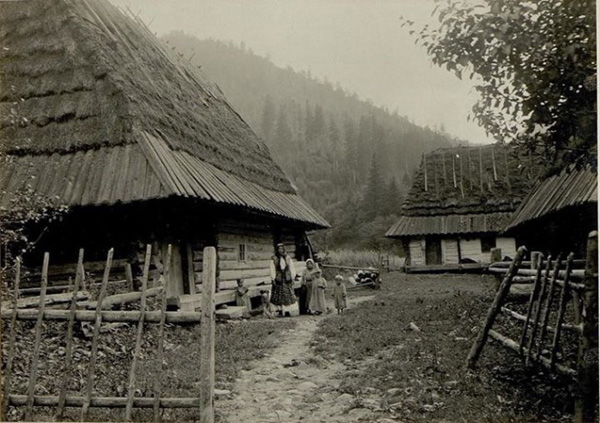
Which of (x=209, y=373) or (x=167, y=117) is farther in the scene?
(x=167, y=117)

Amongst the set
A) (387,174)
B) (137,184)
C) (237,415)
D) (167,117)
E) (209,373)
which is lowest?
(237,415)

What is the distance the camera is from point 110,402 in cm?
397

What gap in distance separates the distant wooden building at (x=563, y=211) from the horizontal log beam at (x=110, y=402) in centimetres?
831

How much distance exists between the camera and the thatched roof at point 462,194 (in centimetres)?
2500

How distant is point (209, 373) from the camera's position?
3883mm

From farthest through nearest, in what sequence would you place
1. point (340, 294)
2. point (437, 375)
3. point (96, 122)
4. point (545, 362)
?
point (340, 294) → point (96, 122) → point (437, 375) → point (545, 362)

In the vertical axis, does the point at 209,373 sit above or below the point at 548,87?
below

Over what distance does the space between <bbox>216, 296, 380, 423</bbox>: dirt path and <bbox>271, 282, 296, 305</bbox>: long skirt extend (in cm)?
430

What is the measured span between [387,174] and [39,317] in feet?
230

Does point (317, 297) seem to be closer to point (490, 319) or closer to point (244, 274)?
point (244, 274)

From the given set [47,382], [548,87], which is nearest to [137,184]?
[47,382]

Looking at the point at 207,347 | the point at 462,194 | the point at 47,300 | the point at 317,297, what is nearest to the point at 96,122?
the point at 47,300

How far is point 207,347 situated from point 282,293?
7.59m

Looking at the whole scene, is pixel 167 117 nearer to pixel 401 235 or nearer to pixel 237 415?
pixel 237 415
